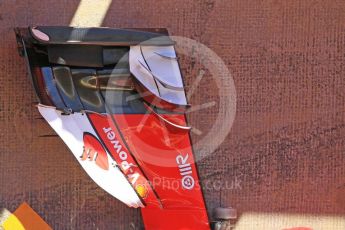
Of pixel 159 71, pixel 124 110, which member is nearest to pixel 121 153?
pixel 124 110

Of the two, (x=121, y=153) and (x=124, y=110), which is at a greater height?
(x=124, y=110)

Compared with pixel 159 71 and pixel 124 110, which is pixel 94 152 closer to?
pixel 124 110

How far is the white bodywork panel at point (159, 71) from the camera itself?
3.53m

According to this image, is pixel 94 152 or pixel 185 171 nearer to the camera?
pixel 94 152

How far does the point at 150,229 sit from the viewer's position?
11.9 feet

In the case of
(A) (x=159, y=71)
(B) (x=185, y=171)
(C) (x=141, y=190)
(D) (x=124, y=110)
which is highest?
(A) (x=159, y=71)

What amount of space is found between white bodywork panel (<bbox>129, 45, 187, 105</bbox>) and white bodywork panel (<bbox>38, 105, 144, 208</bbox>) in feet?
1.50

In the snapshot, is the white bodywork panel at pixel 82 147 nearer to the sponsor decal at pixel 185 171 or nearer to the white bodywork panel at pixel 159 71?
the sponsor decal at pixel 185 171

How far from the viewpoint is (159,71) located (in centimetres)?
357

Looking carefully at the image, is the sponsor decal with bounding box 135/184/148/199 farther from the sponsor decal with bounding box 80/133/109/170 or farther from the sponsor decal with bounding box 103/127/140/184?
the sponsor decal with bounding box 80/133/109/170

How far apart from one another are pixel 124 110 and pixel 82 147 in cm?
36

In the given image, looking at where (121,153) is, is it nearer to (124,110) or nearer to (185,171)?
(124,110)

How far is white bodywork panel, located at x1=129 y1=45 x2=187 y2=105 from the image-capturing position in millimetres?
3529

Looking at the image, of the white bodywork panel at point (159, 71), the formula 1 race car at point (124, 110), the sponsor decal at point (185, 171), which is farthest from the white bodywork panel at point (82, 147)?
the white bodywork panel at point (159, 71)
